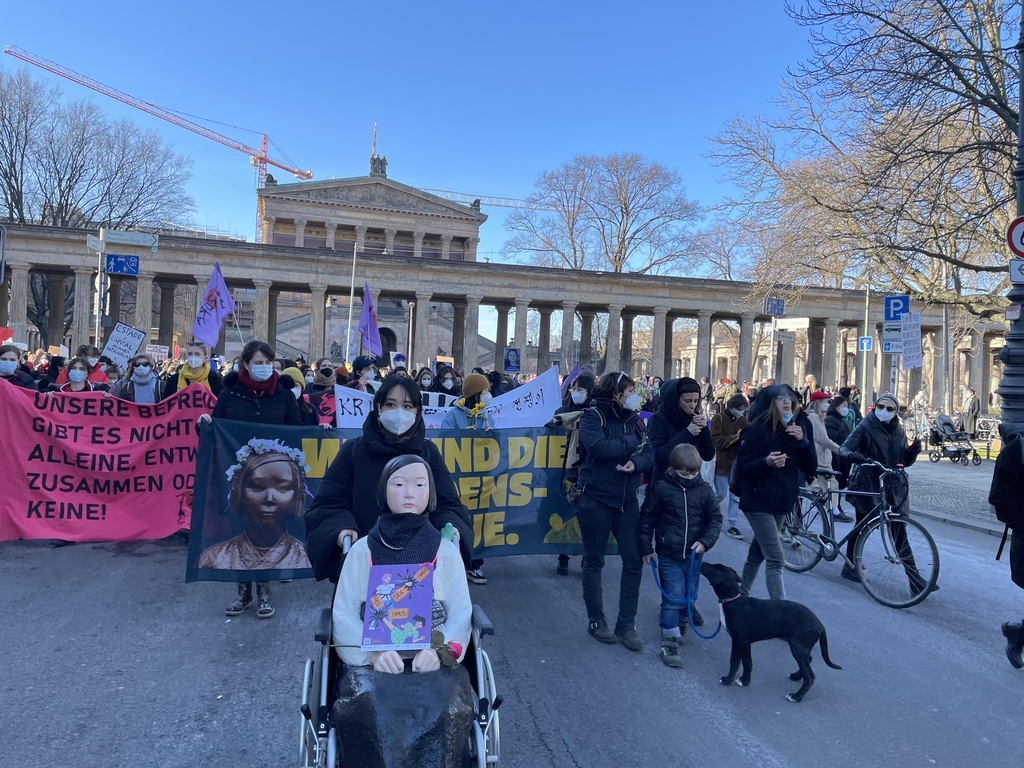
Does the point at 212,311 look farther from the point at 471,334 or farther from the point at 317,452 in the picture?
the point at 471,334

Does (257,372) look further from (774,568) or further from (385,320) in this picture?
(385,320)

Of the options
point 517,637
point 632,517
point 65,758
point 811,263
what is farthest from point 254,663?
point 811,263

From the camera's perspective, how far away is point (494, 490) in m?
7.10

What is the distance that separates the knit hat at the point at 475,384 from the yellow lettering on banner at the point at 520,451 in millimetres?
1556

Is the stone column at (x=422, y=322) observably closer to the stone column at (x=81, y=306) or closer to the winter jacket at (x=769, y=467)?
the stone column at (x=81, y=306)

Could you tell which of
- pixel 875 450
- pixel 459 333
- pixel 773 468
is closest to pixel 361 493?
pixel 773 468

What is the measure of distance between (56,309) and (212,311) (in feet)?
113

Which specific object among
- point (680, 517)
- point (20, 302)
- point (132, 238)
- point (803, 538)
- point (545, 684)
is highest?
point (20, 302)

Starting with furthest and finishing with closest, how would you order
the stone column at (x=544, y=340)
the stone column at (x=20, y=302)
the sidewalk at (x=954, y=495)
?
the stone column at (x=544, y=340) < the stone column at (x=20, y=302) < the sidewalk at (x=954, y=495)

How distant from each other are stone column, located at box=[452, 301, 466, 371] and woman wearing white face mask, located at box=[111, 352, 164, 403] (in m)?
38.2

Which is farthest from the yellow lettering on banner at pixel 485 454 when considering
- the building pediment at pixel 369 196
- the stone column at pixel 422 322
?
the building pediment at pixel 369 196

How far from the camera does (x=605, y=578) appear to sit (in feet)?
24.5

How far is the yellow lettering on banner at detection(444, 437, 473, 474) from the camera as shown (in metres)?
6.91

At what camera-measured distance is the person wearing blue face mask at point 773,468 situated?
5789 millimetres
